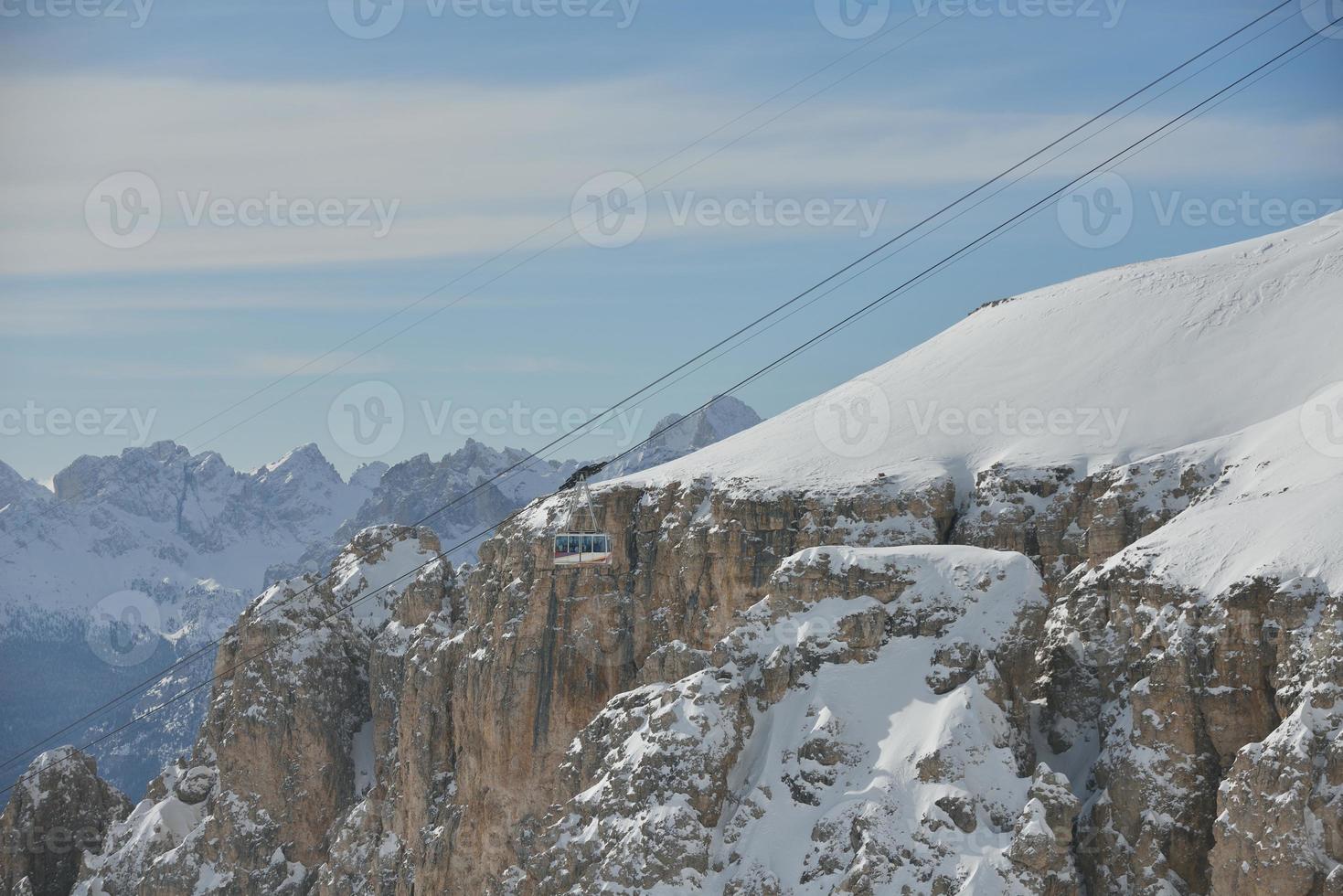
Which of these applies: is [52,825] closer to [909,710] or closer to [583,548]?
[583,548]

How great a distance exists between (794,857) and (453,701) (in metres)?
49.2

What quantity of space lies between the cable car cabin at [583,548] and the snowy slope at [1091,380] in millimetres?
8098

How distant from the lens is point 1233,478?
Result: 95.4 meters

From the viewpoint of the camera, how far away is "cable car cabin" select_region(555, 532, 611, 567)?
380 ft

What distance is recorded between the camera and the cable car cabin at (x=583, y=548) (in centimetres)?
11581

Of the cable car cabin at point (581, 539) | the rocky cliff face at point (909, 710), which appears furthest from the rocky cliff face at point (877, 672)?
the cable car cabin at point (581, 539)

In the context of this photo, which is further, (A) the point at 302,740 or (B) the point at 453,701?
(A) the point at 302,740

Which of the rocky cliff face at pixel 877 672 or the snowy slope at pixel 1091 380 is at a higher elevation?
the snowy slope at pixel 1091 380

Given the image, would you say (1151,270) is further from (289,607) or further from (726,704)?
(289,607)

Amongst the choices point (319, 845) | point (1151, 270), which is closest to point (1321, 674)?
point (1151, 270)

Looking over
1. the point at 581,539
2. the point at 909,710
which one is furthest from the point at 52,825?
the point at 909,710

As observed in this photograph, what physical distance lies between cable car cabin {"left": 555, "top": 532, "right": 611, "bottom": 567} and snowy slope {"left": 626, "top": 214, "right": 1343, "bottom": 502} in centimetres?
810

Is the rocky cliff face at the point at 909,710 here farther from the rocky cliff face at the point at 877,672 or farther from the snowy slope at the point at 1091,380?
the snowy slope at the point at 1091,380

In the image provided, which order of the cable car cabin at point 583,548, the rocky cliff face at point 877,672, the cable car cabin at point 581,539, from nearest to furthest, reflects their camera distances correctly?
the rocky cliff face at point 877,672 < the cable car cabin at point 583,548 < the cable car cabin at point 581,539
